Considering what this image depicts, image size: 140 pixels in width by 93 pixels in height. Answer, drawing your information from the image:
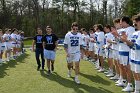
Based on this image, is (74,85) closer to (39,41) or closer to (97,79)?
(97,79)

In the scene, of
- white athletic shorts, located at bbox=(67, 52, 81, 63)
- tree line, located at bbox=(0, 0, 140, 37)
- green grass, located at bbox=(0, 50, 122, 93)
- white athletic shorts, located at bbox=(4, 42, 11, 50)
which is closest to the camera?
green grass, located at bbox=(0, 50, 122, 93)

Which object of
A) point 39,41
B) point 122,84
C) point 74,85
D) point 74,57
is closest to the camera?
point 122,84

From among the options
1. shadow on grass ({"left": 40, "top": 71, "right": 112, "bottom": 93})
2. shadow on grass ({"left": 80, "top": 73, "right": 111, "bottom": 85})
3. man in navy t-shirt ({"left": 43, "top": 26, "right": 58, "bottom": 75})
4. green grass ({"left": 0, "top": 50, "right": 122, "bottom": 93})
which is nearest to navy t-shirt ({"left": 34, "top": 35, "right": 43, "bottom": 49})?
man in navy t-shirt ({"left": 43, "top": 26, "right": 58, "bottom": 75})

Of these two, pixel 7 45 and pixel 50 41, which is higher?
pixel 50 41

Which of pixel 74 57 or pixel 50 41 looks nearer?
pixel 74 57

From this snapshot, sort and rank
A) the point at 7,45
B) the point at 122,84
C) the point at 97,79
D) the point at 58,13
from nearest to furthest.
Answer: the point at 122,84 < the point at 97,79 < the point at 7,45 < the point at 58,13

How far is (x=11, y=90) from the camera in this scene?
10.6 metres

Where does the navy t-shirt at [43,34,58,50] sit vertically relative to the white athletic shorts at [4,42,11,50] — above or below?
above


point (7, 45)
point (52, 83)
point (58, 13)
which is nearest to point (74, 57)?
point (52, 83)

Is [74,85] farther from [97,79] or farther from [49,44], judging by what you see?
[49,44]

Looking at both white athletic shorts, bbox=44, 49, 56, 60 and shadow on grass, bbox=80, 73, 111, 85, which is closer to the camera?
shadow on grass, bbox=80, 73, 111, 85

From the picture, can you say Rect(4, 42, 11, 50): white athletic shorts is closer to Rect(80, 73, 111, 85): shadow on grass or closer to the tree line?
Rect(80, 73, 111, 85): shadow on grass

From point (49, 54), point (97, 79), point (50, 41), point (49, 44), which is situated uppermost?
point (50, 41)

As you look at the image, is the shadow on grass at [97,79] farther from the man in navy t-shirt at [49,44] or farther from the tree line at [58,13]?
the tree line at [58,13]
